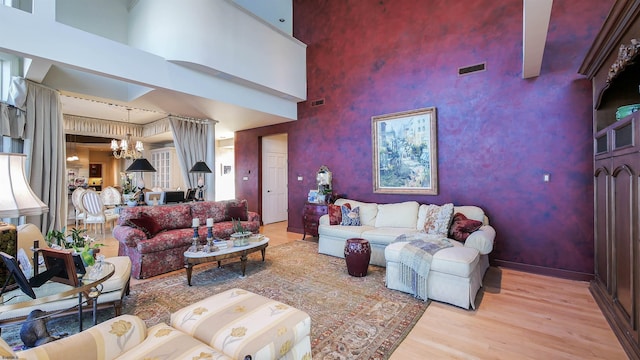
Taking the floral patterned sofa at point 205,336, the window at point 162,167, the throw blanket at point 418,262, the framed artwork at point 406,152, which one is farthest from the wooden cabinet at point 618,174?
the window at point 162,167

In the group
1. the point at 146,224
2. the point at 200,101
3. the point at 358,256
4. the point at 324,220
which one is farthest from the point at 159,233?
the point at 358,256

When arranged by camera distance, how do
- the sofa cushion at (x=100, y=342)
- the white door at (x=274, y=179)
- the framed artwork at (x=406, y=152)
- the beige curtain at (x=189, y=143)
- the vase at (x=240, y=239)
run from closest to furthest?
the sofa cushion at (x=100, y=342) < the vase at (x=240, y=239) < the framed artwork at (x=406, y=152) < the beige curtain at (x=189, y=143) < the white door at (x=274, y=179)

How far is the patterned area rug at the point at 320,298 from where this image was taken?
2145 millimetres

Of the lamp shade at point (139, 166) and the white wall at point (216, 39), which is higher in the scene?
the white wall at point (216, 39)

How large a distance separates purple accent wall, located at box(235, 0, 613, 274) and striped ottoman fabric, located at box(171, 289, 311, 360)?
11.7 ft

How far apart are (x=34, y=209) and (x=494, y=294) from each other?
13.2ft

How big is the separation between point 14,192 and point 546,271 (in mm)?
5295

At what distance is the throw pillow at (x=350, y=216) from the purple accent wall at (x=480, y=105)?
2.16 ft

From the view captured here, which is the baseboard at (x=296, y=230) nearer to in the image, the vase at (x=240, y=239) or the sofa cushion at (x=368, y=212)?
the sofa cushion at (x=368, y=212)

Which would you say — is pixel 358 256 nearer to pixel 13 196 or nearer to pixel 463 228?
pixel 463 228

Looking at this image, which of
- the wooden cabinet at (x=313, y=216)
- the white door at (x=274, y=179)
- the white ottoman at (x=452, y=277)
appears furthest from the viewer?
the white door at (x=274, y=179)

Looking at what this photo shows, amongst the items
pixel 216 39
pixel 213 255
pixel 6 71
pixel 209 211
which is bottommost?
pixel 213 255

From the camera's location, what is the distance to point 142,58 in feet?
12.3

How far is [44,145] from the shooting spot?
12.7 feet
